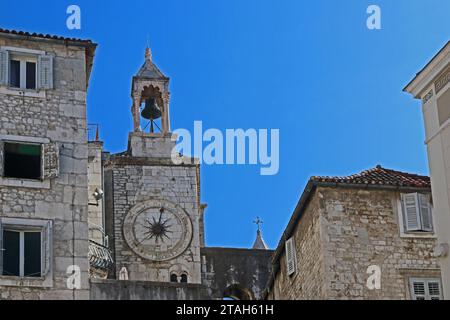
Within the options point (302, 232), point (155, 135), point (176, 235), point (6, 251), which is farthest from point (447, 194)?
point (155, 135)

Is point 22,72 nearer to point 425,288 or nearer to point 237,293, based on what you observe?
point 425,288

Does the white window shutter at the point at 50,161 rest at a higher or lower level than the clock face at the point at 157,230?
lower

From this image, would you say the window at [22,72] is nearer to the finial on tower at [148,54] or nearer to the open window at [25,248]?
the open window at [25,248]

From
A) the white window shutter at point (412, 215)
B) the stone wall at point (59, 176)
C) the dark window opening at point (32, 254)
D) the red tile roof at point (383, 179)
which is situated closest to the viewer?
the dark window opening at point (32, 254)

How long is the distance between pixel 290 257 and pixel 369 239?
3.52 metres

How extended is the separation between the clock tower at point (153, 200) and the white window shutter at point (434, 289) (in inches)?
715

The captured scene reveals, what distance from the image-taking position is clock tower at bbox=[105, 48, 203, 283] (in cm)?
5012

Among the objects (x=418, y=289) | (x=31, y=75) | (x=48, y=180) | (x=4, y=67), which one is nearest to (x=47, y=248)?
(x=48, y=180)

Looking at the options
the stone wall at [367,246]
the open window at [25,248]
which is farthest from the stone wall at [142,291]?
the stone wall at [367,246]

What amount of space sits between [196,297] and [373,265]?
458 centimetres

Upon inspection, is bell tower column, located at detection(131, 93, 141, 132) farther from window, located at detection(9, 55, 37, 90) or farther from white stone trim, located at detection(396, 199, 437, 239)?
white stone trim, located at detection(396, 199, 437, 239)

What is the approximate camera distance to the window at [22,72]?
1238 inches

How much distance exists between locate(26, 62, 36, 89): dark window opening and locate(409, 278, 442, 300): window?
411 inches
